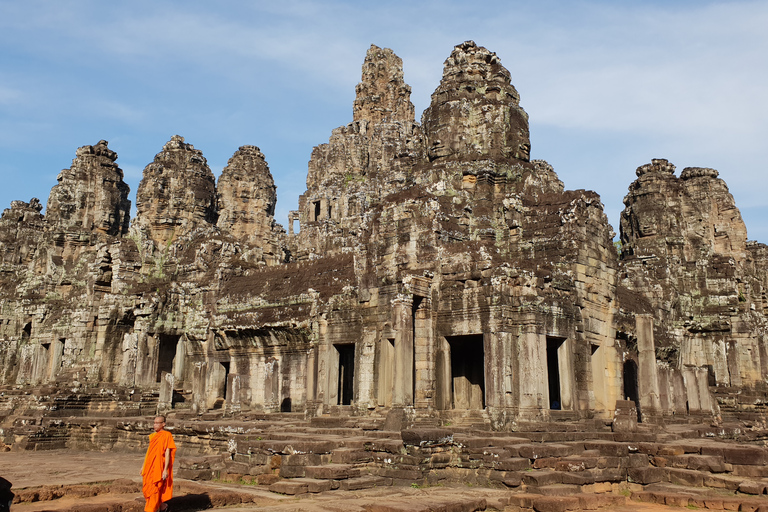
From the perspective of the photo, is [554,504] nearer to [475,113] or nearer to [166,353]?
[475,113]

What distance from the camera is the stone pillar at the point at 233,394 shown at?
954 inches

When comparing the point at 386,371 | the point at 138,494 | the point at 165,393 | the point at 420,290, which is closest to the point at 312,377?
the point at 386,371

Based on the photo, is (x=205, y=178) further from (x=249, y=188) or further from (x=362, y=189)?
(x=362, y=189)

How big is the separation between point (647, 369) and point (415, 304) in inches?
285

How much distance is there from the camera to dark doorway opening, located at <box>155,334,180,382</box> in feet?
94.4

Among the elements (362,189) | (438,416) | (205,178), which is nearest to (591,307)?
(438,416)

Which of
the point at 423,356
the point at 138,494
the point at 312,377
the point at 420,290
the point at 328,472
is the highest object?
the point at 420,290

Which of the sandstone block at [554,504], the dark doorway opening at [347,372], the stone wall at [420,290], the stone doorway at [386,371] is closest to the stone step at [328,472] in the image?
the sandstone block at [554,504]

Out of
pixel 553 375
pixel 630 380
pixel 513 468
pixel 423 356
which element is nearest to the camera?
pixel 513 468

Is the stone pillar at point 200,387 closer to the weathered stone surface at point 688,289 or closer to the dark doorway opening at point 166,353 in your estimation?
the dark doorway opening at point 166,353

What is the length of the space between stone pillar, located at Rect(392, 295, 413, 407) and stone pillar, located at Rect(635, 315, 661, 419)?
7.21 m

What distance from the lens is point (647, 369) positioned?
768 inches

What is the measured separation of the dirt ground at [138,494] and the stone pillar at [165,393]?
21.0ft

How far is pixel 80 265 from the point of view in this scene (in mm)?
31984
